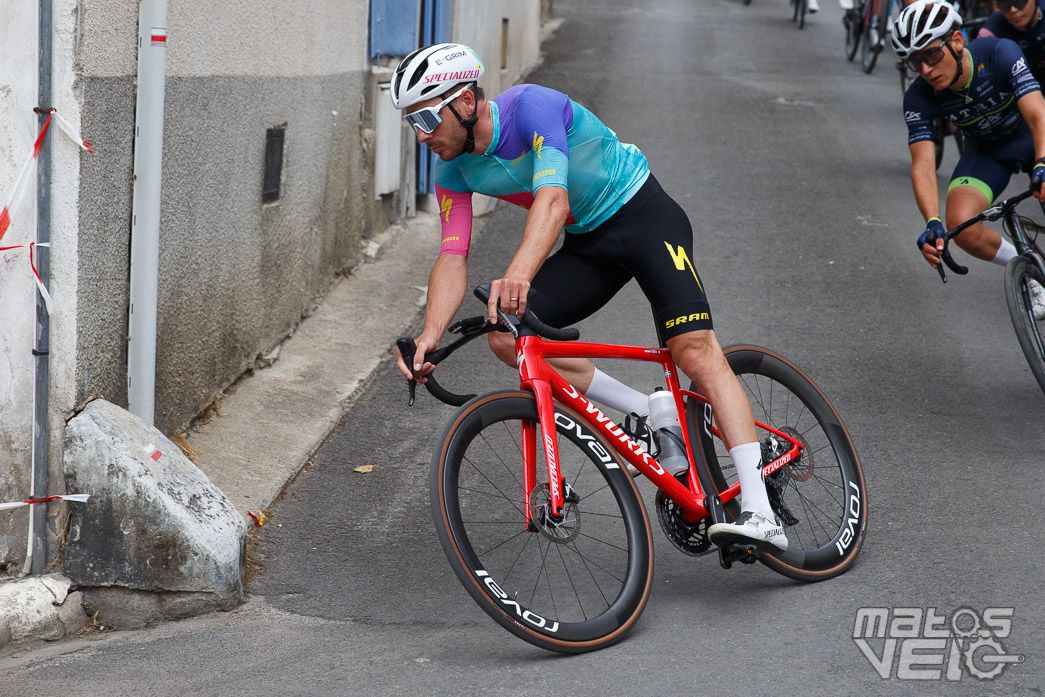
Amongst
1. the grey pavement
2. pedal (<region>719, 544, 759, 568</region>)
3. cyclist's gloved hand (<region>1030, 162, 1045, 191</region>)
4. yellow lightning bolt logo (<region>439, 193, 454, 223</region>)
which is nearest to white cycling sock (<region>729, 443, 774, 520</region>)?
pedal (<region>719, 544, 759, 568</region>)

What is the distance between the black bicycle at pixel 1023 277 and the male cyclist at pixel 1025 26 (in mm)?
1657

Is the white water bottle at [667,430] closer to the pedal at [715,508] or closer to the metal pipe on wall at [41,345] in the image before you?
the pedal at [715,508]

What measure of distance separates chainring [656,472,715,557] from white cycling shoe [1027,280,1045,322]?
2.40m

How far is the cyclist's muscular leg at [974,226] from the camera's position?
5.56m

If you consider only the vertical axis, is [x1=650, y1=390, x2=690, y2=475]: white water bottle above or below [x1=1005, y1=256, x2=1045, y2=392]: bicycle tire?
below

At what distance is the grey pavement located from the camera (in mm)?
3832

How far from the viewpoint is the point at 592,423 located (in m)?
3.58

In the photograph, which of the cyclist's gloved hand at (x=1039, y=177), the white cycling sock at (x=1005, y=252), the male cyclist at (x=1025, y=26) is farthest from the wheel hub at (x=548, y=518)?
the male cyclist at (x=1025, y=26)

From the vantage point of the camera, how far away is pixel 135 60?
410cm

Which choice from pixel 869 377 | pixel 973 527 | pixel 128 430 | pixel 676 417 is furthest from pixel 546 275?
pixel 869 377

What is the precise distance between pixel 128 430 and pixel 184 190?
51.0 inches

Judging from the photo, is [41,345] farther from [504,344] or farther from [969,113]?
[969,113]

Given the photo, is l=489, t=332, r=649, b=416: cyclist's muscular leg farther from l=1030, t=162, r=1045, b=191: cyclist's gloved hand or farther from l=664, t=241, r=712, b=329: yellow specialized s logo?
l=1030, t=162, r=1045, b=191: cyclist's gloved hand

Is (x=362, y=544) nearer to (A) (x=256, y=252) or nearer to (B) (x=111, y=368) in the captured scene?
(B) (x=111, y=368)
